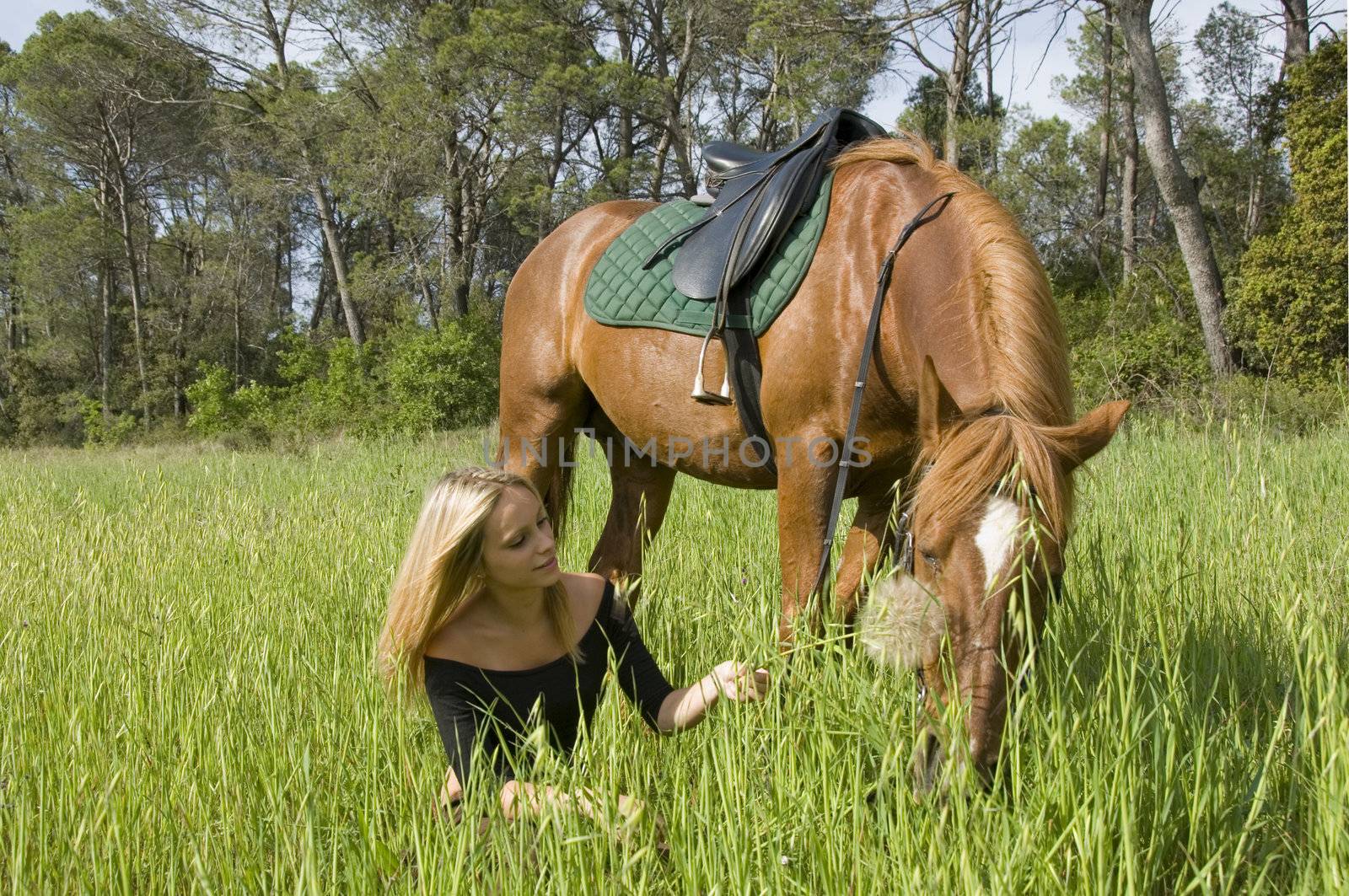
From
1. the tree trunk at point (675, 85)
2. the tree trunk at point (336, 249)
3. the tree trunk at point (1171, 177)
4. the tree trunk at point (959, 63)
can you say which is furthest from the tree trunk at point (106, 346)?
the tree trunk at point (1171, 177)

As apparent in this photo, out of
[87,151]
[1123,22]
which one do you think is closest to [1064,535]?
[1123,22]

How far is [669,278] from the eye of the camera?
10.7 ft

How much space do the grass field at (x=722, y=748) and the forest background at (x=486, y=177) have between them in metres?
5.35

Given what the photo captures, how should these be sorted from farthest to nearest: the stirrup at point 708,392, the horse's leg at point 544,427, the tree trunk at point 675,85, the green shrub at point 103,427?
the green shrub at point 103,427 < the tree trunk at point 675,85 < the horse's leg at point 544,427 < the stirrup at point 708,392

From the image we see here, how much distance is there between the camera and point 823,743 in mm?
1558

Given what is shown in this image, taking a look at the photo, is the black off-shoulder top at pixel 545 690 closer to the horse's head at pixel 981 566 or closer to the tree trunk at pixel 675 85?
the horse's head at pixel 981 566

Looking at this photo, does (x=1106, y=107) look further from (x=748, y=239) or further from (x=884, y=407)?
(x=884, y=407)

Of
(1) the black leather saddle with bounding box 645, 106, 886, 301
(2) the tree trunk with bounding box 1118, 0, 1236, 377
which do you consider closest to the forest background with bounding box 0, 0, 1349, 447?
(2) the tree trunk with bounding box 1118, 0, 1236, 377

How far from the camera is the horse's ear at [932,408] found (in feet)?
5.99

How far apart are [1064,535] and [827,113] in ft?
6.87

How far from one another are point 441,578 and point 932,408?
113 centimetres

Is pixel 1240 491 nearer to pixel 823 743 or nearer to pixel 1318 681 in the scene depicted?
pixel 1318 681

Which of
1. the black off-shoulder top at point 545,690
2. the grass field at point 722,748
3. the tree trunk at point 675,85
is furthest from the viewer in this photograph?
the tree trunk at point 675,85

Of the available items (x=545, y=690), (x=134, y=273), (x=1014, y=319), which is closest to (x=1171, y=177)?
(x=1014, y=319)
